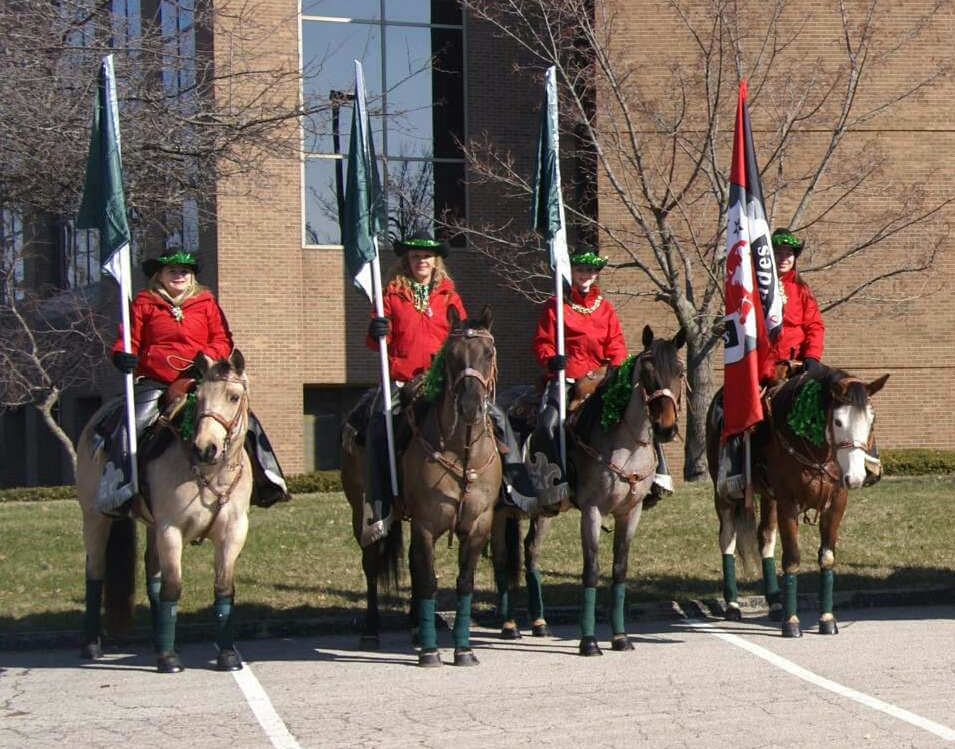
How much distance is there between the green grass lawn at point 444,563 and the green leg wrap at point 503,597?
395 millimetres

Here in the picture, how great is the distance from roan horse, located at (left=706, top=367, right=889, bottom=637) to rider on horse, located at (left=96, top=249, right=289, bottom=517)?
3.85m

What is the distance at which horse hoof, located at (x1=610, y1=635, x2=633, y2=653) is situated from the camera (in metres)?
10.2

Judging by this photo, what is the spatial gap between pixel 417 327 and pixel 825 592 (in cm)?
379

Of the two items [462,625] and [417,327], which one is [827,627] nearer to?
[462,625]

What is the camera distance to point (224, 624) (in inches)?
388

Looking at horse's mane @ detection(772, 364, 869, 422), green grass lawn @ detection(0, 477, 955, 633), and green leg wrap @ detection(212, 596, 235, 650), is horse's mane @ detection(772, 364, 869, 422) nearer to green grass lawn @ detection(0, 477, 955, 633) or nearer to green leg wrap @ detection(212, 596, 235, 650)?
green grass lawn @ detection(0, 477, 955, 633)

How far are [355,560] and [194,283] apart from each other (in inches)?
187

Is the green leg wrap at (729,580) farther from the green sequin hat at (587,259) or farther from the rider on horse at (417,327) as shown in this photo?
the green sequin hat at (587,259)

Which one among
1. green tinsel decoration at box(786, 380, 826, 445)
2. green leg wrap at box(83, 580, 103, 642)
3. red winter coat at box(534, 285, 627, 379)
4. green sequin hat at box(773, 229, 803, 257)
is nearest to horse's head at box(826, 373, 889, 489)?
green tinsel decoration at box(786, 380, 826, 445)

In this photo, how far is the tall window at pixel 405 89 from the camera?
28.0 meters

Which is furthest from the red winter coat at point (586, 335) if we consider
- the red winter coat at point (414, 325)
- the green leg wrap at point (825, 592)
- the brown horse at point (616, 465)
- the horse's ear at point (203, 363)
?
the horse's ear at point (203, 363)

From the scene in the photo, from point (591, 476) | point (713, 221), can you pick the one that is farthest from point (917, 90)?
point (591, 476)

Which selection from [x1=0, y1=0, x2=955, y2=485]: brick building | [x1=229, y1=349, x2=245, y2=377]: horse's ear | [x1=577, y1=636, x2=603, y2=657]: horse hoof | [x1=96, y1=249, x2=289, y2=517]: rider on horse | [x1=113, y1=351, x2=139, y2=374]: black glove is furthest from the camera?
[x1=0, y1=0, x2=955, y2=485]: brick building

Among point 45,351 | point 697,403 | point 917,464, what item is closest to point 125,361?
point 697,403
